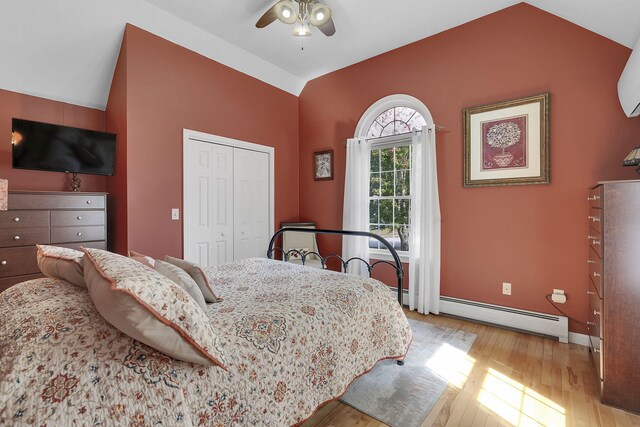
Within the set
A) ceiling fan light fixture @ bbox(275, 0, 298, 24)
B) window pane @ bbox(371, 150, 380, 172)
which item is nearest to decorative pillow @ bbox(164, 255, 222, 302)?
ceiling fan light fixture @ bbox(275, 0, 298, 24)

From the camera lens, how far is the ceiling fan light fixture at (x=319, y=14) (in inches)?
97.7

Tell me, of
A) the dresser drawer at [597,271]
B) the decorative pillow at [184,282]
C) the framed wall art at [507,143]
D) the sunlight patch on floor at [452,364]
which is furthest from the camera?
the framed wall art at [507,143]

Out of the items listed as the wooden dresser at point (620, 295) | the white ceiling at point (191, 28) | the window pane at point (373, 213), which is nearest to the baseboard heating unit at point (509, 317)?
the wooden dresser at point (620, 295)

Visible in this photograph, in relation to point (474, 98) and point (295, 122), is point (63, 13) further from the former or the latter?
point (474, 98)

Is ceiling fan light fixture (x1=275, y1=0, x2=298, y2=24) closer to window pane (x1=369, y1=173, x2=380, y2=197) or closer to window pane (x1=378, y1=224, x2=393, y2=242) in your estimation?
window pane (x1=369, y1=173, x2=380, y2=197)

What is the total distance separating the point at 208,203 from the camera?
11.6 feet

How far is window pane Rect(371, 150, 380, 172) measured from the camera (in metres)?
3.88

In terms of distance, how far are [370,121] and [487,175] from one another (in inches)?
61.9

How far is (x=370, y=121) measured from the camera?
3.89 metres

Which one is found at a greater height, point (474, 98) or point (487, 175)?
point (474, 98)

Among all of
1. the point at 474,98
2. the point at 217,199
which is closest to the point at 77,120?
the point at 217,199

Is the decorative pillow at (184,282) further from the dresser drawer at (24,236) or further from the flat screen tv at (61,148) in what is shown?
the flat screen tv at (61,148)

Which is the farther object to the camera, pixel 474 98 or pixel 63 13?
pixel 474 98

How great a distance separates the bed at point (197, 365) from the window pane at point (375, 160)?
231cm
